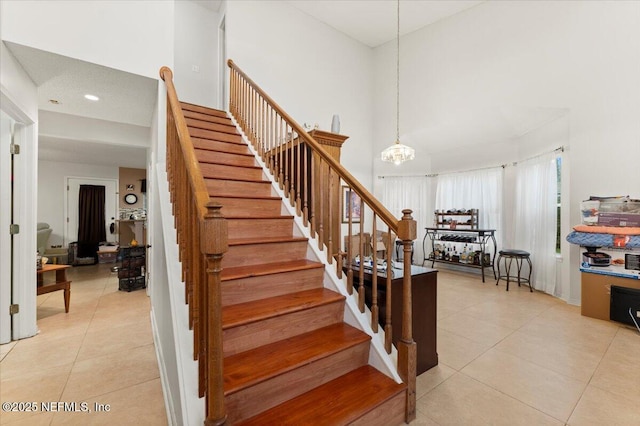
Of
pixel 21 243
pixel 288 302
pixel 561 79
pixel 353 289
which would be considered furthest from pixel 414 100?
pixel 21 243

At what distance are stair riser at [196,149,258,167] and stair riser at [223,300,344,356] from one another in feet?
6.49

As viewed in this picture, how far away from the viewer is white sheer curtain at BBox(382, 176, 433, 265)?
6812 millimetres

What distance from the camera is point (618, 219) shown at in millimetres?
3344

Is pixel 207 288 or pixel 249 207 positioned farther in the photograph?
pixel 249 207

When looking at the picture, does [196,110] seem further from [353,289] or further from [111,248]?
[111,248]

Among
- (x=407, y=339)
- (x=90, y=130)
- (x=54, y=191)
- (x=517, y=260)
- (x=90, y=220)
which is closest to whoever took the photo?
(x=407, y=339)

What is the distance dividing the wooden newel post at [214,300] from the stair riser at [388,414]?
73 cm

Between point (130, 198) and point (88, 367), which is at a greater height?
point (130, 198)

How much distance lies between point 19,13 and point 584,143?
648 centimetres

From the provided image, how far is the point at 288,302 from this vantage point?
76.6 inches

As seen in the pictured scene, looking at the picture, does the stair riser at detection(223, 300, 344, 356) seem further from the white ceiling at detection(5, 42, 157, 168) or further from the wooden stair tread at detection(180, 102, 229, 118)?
the wooden stair tread at detection(180, 102, 229, 118)

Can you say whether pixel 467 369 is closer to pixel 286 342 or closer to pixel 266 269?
pixel 286 342

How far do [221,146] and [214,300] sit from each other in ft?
9.40

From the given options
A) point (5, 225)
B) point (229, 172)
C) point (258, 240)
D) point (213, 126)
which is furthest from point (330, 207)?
point (5, 225)
